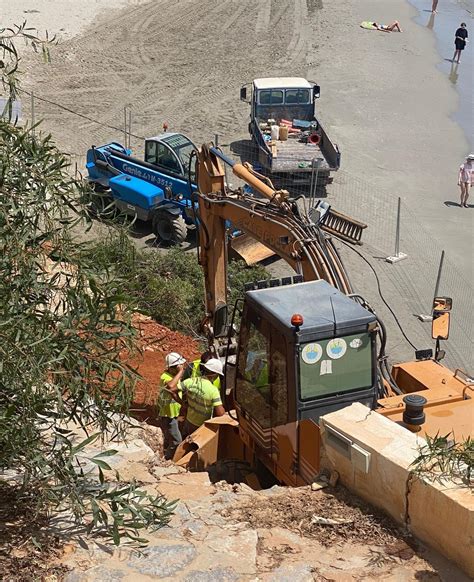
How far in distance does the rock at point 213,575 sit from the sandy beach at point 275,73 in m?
11.2

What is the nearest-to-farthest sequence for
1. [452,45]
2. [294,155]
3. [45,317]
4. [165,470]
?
1. [45,317]
2. [165,470]
3. [294,155]
4. [452,45]

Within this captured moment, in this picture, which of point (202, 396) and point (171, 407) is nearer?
point (202, 396)

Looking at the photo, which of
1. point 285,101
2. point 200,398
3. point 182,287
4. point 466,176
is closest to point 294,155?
point 285,101

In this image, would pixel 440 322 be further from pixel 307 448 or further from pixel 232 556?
pixel 232 556

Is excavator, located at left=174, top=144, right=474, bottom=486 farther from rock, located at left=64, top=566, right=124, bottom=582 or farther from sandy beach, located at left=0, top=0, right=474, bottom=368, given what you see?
sandy beach, located at left=0, top=0, right=474, bottom=368

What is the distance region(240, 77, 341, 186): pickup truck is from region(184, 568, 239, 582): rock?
50.8ft

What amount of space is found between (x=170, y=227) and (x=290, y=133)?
6.24m

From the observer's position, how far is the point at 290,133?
23.3m

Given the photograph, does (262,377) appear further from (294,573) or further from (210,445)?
(294,573)

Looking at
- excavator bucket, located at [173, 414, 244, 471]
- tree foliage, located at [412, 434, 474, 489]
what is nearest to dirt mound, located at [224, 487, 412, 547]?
tree foliage, located at [412, 434, 474, 489]

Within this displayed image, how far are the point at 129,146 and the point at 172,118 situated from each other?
10.0ft

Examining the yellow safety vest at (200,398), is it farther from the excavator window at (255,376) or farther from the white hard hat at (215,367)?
the excavator window at (255,376)

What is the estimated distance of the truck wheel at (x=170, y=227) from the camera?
18281 mm

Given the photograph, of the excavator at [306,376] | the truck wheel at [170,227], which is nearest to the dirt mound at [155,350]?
the excavator at [306,376]
